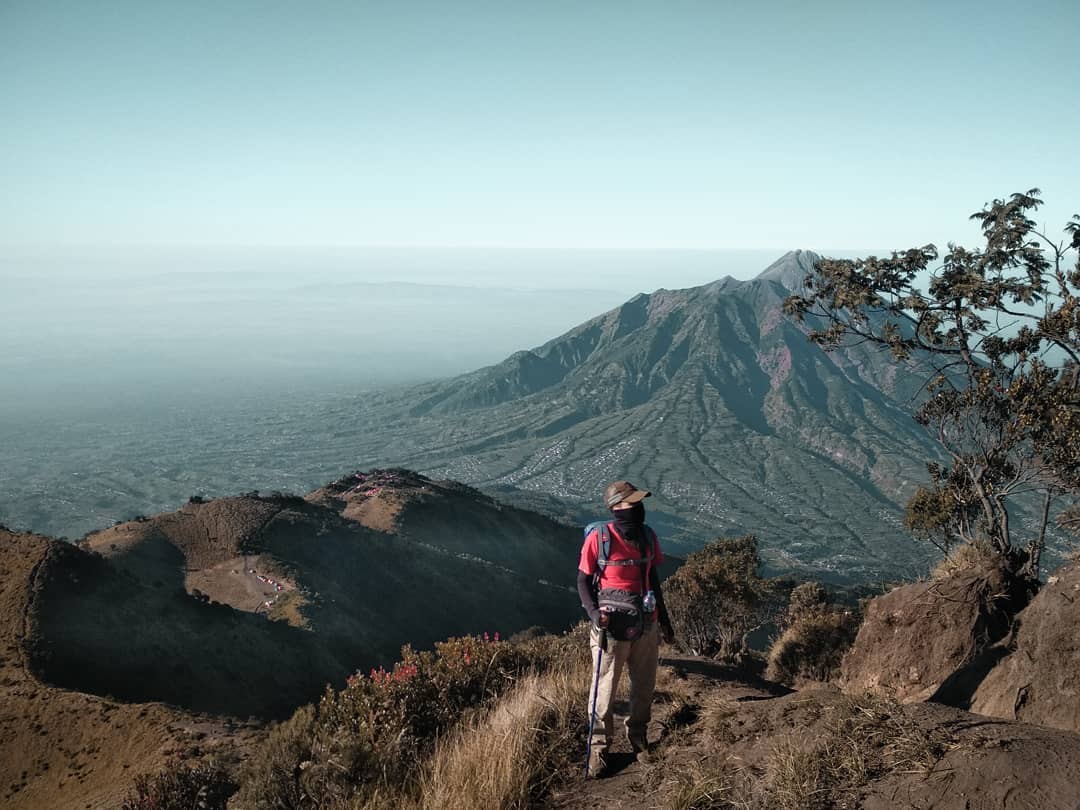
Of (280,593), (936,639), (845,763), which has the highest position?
(845,763)

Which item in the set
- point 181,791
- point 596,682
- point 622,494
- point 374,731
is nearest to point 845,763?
point 596,682

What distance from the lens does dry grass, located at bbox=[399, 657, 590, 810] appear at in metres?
5.36

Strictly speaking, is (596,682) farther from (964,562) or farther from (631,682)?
(964,562)

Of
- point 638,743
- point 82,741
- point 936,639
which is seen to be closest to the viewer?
point 638,743

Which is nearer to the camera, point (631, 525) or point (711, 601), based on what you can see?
point (631, 525)

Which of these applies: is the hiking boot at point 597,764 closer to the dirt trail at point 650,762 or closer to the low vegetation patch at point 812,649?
the dirt trail at point 650,762

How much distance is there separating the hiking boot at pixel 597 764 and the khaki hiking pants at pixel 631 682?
0.05 meters

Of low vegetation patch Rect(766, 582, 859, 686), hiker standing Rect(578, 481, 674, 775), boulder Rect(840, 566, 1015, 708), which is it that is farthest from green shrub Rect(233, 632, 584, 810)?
low vegetation patch Rect(766, 582, 859, 686)

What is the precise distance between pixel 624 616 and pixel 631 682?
68cm

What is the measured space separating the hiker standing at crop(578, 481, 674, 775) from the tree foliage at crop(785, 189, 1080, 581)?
793cm

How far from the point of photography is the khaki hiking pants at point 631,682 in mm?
6398

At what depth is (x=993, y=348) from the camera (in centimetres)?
1457

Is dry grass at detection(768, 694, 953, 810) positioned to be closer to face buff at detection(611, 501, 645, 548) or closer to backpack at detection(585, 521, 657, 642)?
backpack at detection(585, 521, 657, 642)

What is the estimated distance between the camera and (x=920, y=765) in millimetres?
4668
